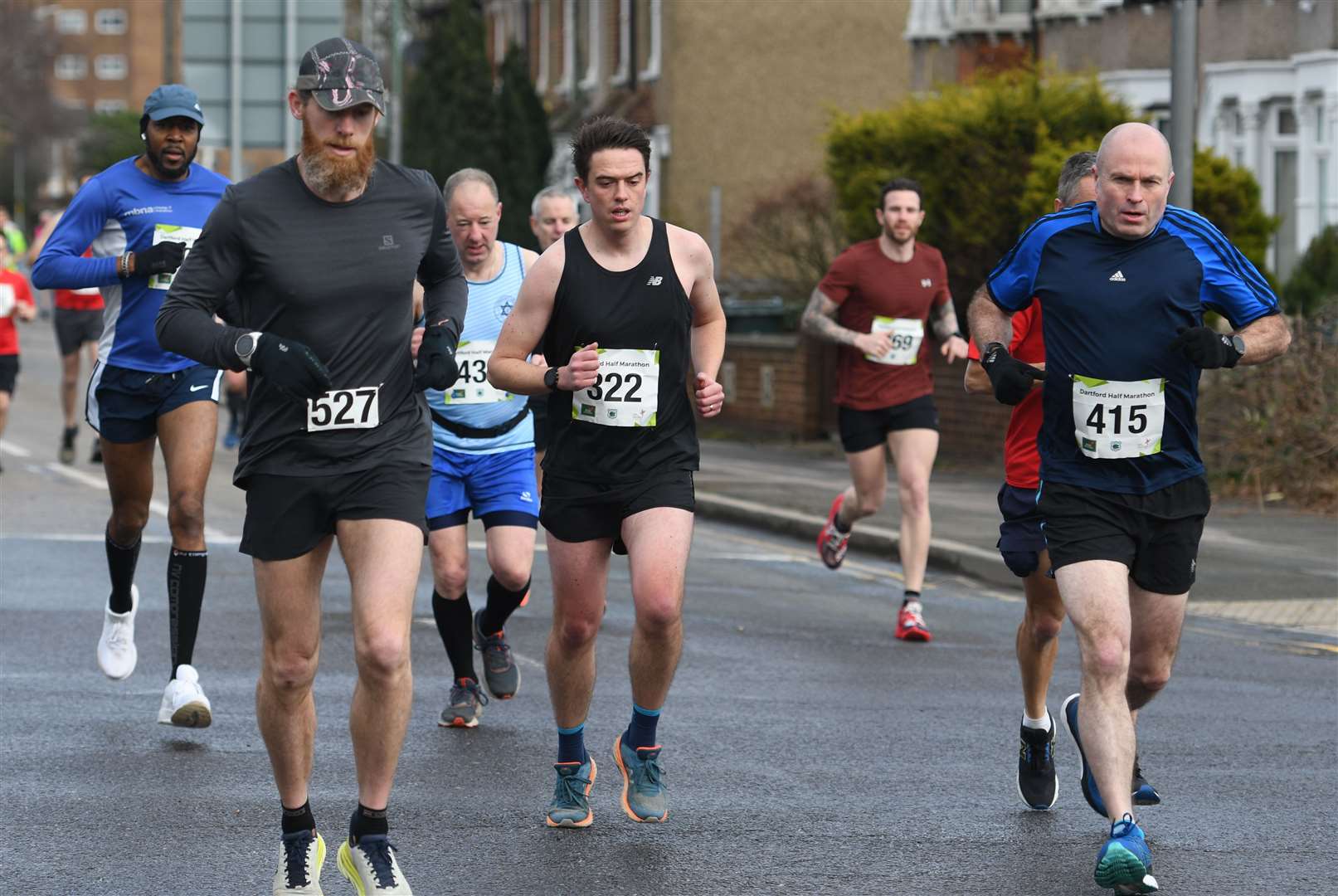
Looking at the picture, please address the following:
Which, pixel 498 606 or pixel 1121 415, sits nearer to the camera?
pixel 1121 415

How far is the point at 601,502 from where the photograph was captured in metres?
6.70

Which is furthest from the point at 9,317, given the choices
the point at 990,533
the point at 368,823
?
the point at 368,823

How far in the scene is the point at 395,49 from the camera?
31625 millimetres

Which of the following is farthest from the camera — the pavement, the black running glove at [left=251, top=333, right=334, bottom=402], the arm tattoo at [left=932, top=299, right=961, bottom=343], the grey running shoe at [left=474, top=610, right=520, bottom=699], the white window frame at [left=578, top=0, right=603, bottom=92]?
the white window frame at [left=578, top=0, right=603, bottom=92]

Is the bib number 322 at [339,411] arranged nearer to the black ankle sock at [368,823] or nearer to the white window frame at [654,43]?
the black ankle sock at [368,823]

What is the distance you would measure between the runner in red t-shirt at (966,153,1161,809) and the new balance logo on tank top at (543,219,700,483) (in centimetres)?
99

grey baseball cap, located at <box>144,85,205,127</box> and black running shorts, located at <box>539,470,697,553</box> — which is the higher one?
grey baseball cap, located at <box>144,85,205,127</box>

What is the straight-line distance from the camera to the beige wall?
126 feet

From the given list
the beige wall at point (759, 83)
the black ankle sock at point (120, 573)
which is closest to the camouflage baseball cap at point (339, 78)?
the black ankle sock at point (120, 573)

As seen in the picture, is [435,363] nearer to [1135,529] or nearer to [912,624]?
[1135,529]

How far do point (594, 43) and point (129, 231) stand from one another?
35189 mm

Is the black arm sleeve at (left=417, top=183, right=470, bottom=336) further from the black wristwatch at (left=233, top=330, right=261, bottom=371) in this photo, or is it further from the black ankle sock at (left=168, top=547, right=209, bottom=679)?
the black ankle sock at (left=168, top=547, right=209, bottom=679)

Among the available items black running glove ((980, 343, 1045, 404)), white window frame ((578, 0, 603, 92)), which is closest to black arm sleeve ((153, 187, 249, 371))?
black running glove ((980, 343, 1045, 404))

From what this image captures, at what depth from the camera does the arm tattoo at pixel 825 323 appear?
11344mm
